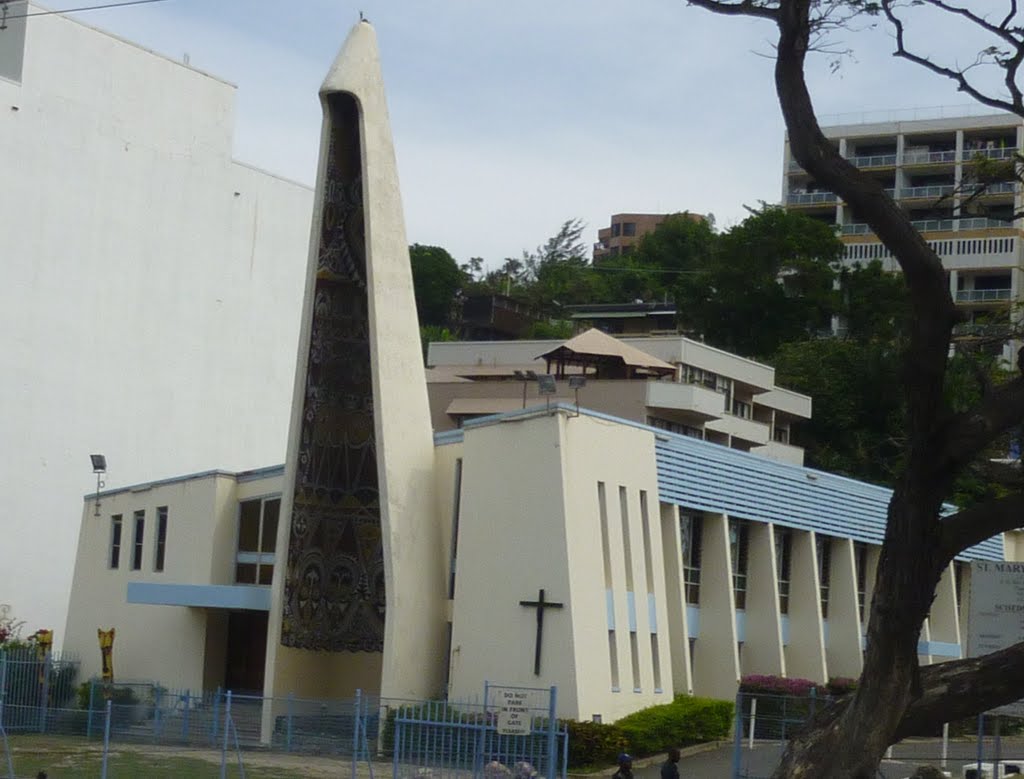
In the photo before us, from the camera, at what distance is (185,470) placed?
175 ft

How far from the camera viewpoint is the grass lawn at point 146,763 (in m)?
26.4

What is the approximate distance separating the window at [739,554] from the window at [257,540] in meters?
9.82

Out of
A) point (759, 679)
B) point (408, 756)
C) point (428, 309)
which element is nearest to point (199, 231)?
point (759, 679)

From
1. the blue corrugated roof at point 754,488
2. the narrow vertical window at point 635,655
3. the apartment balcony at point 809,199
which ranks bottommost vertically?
the narrow vertical window at point 635,655

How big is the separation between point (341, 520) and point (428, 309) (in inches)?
2278

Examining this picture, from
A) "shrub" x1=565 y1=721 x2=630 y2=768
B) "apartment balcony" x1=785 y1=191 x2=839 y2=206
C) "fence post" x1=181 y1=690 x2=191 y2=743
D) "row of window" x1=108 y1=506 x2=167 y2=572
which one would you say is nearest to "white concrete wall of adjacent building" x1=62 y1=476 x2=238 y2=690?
"row of window" x1=108 y1=506 x2=167 y2=572

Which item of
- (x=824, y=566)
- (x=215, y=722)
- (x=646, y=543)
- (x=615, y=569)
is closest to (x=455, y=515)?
(x=615, y=569)

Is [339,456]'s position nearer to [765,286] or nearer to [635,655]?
[635,655]

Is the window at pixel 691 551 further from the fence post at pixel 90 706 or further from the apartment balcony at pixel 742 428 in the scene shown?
the apartment balcony at pixel 742 428

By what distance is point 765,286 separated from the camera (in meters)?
67.2

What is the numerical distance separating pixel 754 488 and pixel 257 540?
35.3 feet

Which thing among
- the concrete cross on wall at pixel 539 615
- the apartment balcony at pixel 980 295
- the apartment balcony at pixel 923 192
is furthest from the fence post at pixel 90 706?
the apartment balcony at pixel 923 192

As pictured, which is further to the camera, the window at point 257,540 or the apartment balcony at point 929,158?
the apartment balcony at point 929,158

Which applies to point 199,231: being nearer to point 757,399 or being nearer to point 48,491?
point 48,491
